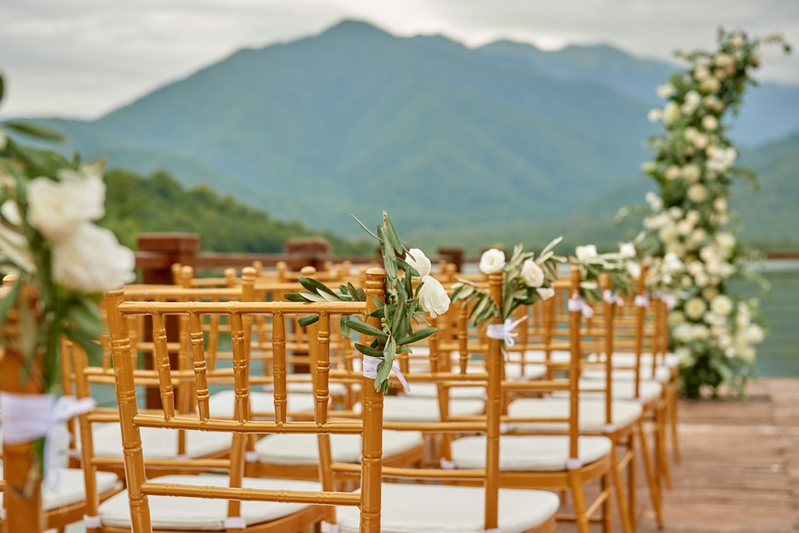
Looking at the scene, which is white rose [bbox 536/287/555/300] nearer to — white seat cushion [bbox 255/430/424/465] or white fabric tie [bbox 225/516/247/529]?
white seat cushion [bbox 255/430/424/465]

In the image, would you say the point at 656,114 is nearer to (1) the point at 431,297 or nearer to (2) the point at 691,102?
(2) the point at 691,102

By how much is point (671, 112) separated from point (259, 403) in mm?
3514

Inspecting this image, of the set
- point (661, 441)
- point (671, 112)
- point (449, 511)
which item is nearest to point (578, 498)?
point (449, 511)

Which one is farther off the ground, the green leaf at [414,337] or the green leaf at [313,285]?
the green leaf at [313,285]

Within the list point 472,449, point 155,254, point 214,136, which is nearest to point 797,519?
point 472,449

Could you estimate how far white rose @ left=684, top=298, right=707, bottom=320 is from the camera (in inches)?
187

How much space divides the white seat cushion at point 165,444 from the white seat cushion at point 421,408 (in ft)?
1.77

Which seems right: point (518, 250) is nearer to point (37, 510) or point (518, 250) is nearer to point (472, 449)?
point (472, 449)

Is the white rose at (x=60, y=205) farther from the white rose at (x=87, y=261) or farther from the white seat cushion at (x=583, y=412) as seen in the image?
the white seat cushion at (x=583, y=412)

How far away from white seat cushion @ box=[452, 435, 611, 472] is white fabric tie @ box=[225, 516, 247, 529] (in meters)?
0.60

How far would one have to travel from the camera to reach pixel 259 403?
8.10 ft

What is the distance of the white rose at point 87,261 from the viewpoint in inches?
21.9

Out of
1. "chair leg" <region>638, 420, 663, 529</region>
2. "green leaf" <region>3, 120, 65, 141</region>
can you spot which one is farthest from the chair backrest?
"chair leg" <region>638, 420, 663, 529</region>

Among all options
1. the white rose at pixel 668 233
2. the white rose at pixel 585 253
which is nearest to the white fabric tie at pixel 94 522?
the white rose at pixel 585 253
